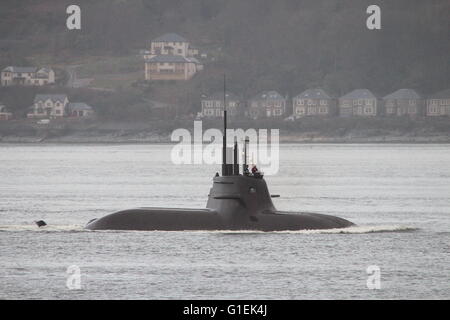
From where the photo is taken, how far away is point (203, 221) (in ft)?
145

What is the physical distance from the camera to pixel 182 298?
34.4 m

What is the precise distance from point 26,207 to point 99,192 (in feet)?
57.6

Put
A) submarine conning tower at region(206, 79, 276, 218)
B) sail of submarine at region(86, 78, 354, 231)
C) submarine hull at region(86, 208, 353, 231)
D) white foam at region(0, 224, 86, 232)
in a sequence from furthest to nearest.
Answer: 1. white foam at region(0, 224, 86, 232)
2. submarine hull at region(86, 208, 353, 231)
3. sail of submarine at region(86, 78, 354, 231)
4. submarine conning tower at region(206, 79, 276, 218)

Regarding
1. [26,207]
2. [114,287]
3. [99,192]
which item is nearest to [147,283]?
[114,287]

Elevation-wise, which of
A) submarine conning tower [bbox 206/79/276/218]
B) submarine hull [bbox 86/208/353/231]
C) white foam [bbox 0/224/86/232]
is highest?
submarine conning tower [bbox 206/79/276/218]

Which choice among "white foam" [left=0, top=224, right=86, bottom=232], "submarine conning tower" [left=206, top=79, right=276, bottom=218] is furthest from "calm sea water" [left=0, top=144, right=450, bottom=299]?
"submarine conning tower" [left=206, top=79, right=276, bottom=218]

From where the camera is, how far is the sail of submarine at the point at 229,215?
142ft

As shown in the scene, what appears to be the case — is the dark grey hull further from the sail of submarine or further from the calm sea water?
the calm sea water

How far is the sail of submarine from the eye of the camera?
43281 mm

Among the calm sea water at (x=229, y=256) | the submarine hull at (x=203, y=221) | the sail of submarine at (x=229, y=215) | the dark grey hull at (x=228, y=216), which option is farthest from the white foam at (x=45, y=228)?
the sail of submarine at (x=229, y=215)

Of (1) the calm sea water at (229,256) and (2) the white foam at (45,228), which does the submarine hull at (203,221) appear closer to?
(1) the calm sea water at (229,256)

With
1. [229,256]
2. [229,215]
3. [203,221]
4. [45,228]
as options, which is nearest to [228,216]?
[229,215]
